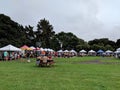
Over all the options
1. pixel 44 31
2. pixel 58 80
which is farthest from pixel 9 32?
pixel 58 80

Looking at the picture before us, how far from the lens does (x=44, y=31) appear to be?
12406cm

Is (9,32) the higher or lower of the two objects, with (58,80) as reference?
higher

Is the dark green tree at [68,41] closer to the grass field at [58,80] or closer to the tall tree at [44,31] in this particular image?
the tall tree at [44,31]

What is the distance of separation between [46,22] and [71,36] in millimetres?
20297

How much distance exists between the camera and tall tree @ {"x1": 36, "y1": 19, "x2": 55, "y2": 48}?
123125mm

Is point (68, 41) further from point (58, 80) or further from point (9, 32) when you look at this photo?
point (58, 80)

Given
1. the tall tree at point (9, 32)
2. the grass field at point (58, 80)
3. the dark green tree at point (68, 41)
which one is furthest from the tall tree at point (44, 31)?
the grass field at point (58, 80)

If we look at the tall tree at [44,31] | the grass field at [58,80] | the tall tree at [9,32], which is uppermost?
the tall tree at [44,31]

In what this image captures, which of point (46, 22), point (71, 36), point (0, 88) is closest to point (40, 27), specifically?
point (46, 22)

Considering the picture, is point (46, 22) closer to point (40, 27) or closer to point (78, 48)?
point (40, 27)

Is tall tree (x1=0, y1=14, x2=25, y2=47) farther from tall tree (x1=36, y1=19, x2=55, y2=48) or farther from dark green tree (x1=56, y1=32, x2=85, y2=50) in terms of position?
dark green tree (x1=56, y1=32, x2=85, y2=50)

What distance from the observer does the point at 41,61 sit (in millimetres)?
30297

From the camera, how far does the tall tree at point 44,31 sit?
123125 millimetres

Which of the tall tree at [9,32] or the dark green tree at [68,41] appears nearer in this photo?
the tall tree at [9,32]
